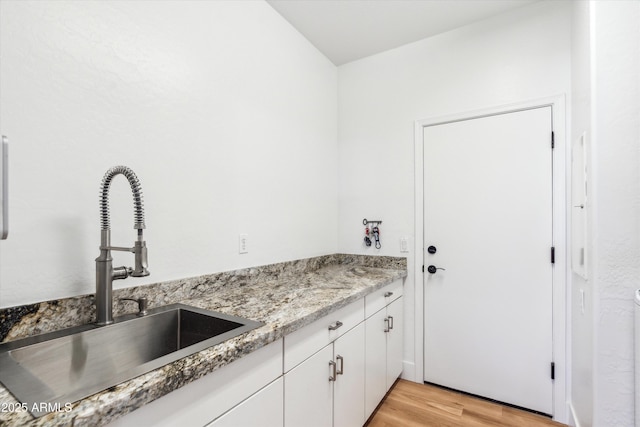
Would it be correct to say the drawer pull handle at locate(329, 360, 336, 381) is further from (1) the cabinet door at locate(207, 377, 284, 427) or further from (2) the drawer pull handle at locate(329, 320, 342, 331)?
(1) the cabinet door at locate(207, 377, 284, 427)

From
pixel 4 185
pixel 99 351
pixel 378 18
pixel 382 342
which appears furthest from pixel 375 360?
pixel 378 18

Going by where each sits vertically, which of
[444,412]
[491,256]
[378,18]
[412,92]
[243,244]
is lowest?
[444,412]

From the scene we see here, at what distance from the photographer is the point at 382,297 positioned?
206 cm

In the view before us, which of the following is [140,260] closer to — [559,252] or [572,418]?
[559,252]

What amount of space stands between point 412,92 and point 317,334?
80.1 inches

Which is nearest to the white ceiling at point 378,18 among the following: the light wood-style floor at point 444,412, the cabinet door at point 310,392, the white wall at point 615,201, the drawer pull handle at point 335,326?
the white wall at point 615,201

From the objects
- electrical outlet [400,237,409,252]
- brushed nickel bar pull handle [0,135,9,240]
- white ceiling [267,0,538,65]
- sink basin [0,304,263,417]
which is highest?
white ceiling [267,0,538,65]

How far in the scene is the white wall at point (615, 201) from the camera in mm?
1325

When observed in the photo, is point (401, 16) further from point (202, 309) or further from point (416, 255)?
point (202, 309)

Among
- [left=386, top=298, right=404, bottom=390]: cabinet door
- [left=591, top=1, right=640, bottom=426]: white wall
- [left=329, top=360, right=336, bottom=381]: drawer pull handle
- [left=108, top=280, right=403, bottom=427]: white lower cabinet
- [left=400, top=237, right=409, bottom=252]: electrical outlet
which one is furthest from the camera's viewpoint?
[left=400, top=237, right=409, bottom=252]: electrical outlet

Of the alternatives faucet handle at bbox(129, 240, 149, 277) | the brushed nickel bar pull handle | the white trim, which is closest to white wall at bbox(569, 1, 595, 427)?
the white trim

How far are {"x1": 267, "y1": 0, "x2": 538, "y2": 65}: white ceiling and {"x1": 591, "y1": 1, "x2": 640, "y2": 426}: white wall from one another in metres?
0.89

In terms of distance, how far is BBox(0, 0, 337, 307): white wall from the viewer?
1.03 metres

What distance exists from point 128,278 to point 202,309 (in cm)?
32
